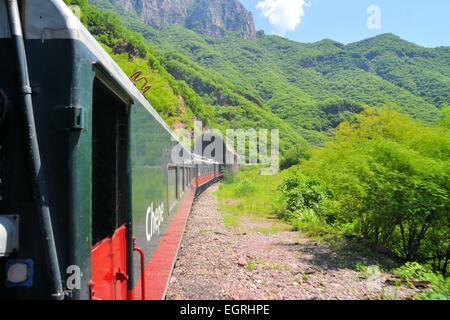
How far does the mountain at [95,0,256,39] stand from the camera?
154m

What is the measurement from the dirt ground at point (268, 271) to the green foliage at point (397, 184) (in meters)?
1.14

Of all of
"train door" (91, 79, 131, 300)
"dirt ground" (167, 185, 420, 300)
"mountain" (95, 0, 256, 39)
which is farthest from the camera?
"mountain" (95, 0, 256, 39)

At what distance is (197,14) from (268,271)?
182m

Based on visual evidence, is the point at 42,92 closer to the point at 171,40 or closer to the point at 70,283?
the point at 70,283

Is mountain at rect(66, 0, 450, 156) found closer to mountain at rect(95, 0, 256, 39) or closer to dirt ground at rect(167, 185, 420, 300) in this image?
mountain at rect(95, 0, 256, 39)

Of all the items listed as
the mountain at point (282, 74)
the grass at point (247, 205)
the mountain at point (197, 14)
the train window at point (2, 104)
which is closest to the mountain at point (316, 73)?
the mountain at point (282, 74)

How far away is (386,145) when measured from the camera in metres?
8.77

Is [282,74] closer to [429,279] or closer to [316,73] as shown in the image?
[316,73]

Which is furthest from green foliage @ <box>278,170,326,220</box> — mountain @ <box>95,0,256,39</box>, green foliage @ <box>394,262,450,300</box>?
mountain @ <box>95,0,256,39</box>

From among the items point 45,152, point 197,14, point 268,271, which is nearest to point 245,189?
point 268,271

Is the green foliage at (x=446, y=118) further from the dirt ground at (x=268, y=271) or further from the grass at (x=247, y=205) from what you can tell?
the grass at (x=247, y=205)

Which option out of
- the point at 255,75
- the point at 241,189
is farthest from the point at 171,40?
the point at 241,189

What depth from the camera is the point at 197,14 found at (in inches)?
6959

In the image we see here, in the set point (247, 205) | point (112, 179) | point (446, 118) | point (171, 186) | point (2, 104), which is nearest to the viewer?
point (2, 104)
